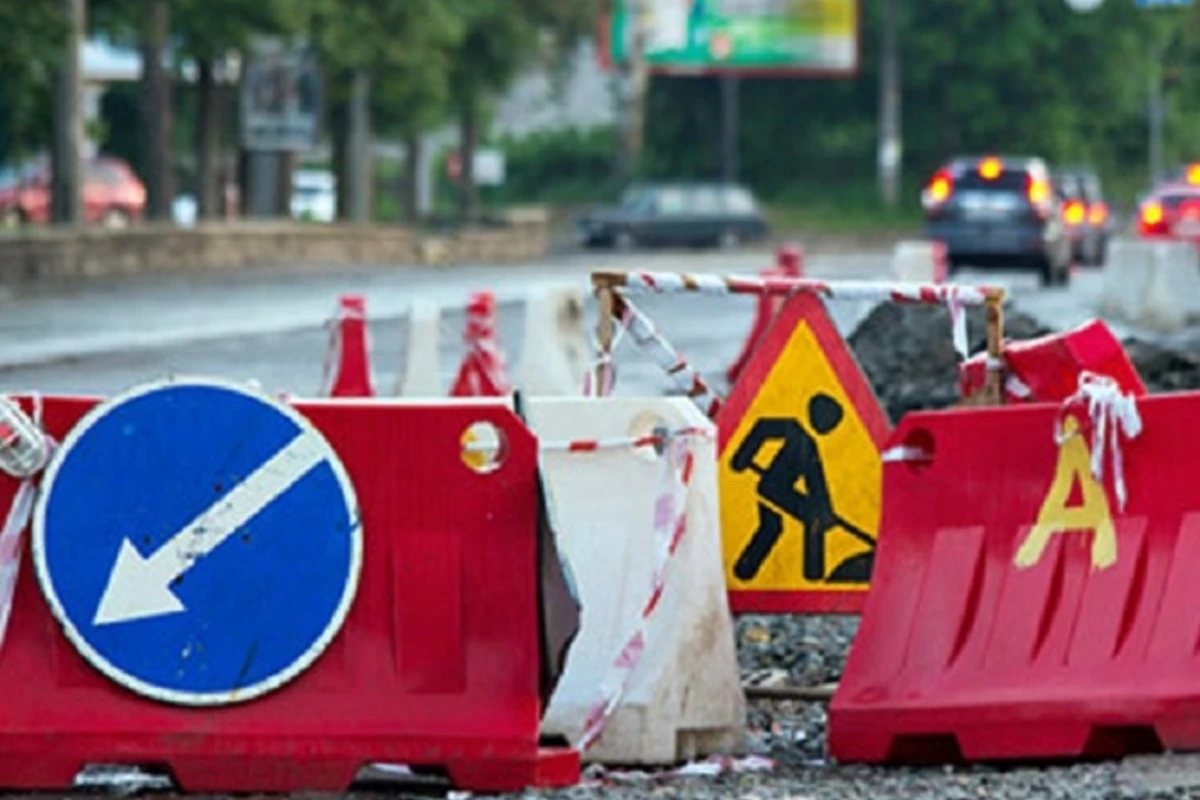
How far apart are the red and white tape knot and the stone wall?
35.9 metres

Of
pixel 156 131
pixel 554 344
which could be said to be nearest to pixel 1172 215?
pixel 156 131

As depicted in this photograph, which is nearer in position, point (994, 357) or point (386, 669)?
point (386, 669)

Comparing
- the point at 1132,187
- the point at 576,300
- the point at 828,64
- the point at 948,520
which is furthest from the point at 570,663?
the point at 1132,187

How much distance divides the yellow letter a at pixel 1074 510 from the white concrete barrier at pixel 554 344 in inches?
468

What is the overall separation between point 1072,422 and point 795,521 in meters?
2.42

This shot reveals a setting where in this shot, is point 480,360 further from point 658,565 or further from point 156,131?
point 156,131

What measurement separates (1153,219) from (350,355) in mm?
31928

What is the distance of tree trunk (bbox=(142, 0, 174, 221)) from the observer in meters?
57.0

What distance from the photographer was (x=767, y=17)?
94562 mm

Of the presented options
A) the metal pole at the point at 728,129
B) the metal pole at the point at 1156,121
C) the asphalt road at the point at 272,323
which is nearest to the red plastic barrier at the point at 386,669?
the asphalt road at the point at 272,323

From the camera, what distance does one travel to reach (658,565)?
889cm

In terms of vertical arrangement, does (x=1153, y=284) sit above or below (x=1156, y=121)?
above

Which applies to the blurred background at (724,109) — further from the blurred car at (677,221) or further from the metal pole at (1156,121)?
the blurred car at (677,221)

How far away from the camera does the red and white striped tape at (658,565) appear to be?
887 centimetres
